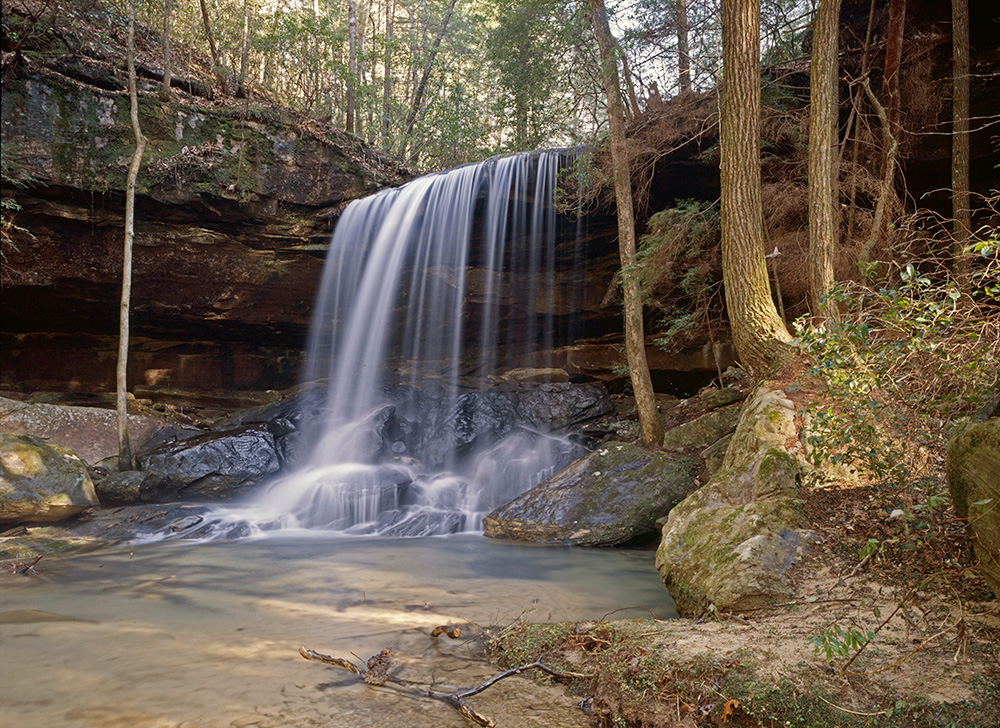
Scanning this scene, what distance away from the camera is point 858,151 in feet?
26.0

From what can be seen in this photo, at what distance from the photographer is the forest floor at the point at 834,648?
2.27 m

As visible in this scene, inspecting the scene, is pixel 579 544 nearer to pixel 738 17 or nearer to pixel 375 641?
pixel 375 641

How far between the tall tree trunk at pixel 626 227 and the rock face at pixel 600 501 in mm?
1098

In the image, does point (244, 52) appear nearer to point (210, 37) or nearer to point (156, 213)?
point (210, 37)

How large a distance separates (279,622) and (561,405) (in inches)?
347

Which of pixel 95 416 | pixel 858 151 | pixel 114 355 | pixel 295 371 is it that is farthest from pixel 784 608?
pixel 114 355

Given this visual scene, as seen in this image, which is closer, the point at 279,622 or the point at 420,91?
the point at 279,622

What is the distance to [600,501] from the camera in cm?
709

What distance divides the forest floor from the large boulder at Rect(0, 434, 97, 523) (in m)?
6.85

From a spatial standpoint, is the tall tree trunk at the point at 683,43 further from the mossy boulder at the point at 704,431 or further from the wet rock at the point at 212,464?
the wet rock at the point at 212,464

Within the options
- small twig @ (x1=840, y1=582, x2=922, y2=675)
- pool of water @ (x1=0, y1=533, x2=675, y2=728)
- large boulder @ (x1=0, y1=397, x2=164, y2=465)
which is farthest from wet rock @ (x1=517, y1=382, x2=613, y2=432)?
small twig @ (x1=840, y1=582, x2=922, y2=675)

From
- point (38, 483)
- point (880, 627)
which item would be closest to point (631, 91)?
point (880, 627)

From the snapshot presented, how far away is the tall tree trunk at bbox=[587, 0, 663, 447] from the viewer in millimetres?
8609

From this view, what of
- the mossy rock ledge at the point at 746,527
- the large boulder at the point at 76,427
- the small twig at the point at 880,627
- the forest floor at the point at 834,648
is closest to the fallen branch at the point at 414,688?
the forest floor at the point at 834,648
